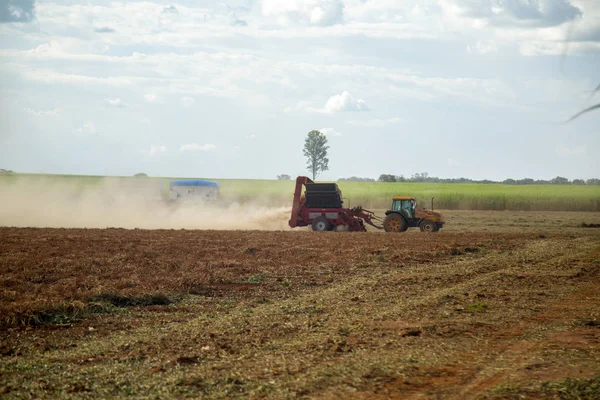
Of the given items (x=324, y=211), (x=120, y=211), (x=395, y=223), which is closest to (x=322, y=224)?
(x=324, y=211)

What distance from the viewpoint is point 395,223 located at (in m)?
34.8

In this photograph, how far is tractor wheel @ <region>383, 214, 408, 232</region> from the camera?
34.7 meters

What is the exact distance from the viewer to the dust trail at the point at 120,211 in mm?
40456

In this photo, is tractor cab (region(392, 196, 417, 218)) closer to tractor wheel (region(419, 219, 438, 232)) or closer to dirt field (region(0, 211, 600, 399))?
tractor wheel (region(419, 219, 438, 232))

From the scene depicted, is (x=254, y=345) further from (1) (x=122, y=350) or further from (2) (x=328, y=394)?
(2) (x=328, y=394)

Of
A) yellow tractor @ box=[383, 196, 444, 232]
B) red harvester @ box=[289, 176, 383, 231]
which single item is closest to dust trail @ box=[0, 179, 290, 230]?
red harvester @ box=[289, 176, 383, 231]

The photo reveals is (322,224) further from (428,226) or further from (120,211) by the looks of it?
(120,211)

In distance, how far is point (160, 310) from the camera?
45.7 ft

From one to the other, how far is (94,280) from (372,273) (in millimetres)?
8022

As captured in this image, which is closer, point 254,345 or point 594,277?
point 254,345

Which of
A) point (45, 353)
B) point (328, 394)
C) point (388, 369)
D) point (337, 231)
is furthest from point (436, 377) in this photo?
point (337, 231)

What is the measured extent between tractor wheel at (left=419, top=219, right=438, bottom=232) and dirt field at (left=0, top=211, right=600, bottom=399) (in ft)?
31.4

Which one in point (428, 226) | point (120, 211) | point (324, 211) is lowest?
point (428, 226)

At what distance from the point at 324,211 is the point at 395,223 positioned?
3813mm
